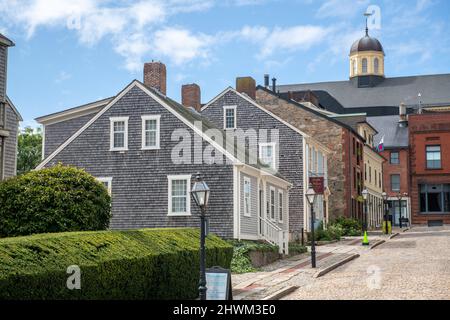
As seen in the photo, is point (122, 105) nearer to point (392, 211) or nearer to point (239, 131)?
point (239, 131)

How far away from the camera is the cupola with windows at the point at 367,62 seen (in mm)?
103312

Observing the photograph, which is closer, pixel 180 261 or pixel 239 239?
pixel 180 261

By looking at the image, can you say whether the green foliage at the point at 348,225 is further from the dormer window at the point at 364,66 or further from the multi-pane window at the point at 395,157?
the dormer window at the point at 364,66

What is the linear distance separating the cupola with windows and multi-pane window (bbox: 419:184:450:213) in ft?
104

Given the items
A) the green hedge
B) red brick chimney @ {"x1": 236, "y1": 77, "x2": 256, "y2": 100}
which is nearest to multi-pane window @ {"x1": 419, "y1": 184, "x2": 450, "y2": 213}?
red brick chimney @ {"x1": 236, "y1": 77, "x2": 256, "y2": 100}

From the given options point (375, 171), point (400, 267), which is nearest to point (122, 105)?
point (400, 267)

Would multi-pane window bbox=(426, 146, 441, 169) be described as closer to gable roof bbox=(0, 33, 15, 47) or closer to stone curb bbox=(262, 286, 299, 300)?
gable roof bbox=(0, 33, 15, 47)

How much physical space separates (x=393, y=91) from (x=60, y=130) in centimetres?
6791

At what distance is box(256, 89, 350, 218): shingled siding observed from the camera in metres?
47.7

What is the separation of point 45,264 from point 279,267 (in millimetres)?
14962

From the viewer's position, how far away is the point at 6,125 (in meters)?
28.6

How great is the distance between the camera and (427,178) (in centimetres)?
7438

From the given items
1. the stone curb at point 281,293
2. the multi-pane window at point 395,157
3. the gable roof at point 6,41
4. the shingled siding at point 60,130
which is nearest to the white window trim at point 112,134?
the gable roof at point 6,41
